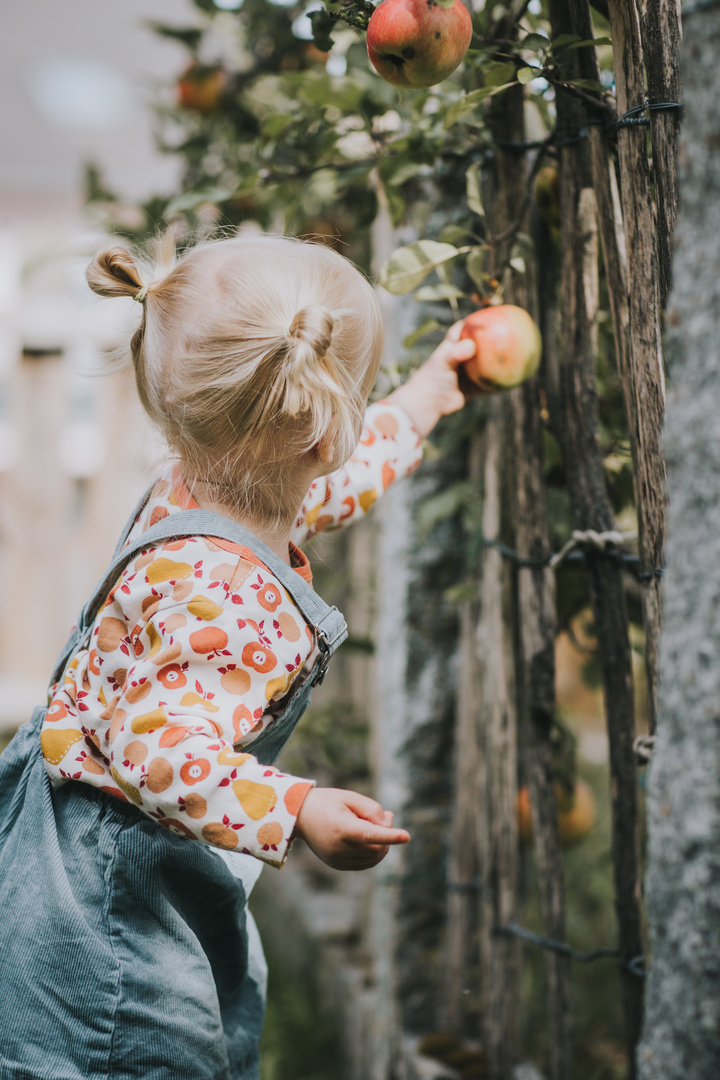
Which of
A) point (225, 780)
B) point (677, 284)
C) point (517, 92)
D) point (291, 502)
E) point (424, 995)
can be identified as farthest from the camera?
point (424, 995)

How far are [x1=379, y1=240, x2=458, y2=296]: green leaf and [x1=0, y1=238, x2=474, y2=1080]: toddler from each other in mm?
221

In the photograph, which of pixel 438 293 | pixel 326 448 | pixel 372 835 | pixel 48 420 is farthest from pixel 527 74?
pixel 48 420

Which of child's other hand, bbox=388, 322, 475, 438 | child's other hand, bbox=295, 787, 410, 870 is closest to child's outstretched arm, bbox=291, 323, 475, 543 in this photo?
child's other hand, bbox=388, 322, 475, 438

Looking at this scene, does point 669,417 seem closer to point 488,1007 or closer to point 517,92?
point 517,92

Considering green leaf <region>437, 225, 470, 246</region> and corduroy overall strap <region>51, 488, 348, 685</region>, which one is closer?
corduroy overall strap <region>51, 488, 348, 685</region>

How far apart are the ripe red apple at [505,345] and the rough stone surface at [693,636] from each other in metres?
0.61

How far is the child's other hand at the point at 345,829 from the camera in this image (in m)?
0.71

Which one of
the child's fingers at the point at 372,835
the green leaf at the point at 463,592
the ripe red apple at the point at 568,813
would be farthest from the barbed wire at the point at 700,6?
the ripe red apple at the point at 568,813

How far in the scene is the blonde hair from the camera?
88 centimetres

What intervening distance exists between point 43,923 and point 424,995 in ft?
3.36

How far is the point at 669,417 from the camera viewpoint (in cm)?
54

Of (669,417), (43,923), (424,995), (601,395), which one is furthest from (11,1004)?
(601,395)

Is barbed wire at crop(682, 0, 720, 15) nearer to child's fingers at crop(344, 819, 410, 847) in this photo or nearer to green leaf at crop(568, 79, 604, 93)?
green leaf at crop(568, 79, 604, 93)

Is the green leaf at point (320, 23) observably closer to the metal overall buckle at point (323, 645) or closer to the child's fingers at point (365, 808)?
the metal overall buckle at point (323, 645)
